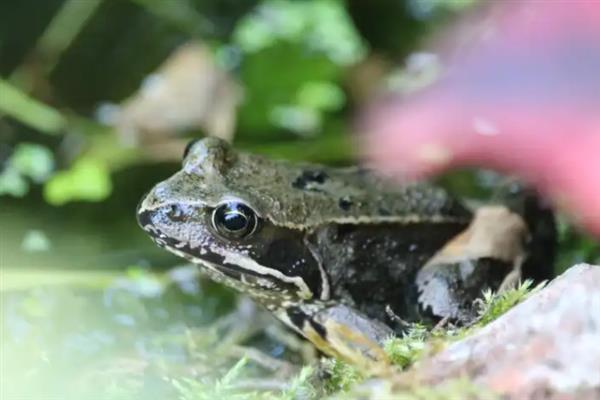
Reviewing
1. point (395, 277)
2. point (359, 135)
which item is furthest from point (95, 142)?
point (395, 277)

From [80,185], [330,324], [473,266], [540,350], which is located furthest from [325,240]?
[80,185]

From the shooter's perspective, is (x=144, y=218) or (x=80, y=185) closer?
(x=144, y=218)

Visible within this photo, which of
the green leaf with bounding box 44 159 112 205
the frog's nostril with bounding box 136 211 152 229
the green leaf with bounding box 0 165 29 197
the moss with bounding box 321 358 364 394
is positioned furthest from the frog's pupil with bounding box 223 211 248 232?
the green leaf with bounding box 0 165 29 197

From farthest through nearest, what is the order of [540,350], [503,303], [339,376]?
[339,376] → [503,303] → [540,350]

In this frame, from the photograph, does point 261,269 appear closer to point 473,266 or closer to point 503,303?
point 473,266

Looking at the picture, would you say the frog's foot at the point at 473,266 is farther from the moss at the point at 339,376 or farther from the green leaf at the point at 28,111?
the green leaf at the point at 28,111

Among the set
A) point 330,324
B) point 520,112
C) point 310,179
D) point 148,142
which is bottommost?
point 330,324

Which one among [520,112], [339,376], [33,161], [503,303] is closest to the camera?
[503,303]
